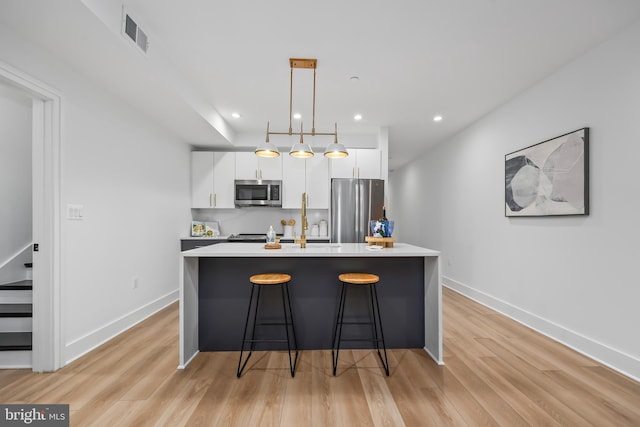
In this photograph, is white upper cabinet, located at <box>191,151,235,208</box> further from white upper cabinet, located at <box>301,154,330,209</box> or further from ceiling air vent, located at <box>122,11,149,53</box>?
ceiling air vent, located at <box>122,11,149,53</box>

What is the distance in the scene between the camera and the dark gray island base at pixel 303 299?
2533 millimetres

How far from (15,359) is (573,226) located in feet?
15.8

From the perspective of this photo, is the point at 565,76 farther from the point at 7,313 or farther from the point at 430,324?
the point at 7,313

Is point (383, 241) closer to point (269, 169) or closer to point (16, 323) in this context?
point (269, 169)

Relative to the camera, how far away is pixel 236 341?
2.54 m

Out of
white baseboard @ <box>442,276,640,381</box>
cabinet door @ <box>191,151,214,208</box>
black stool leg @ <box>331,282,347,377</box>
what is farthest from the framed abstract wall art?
cabinet door @ <box>191,151,214,208</box>

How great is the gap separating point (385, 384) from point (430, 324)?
74 cm

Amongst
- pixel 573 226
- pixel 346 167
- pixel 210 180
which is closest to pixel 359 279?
pixel 573 226

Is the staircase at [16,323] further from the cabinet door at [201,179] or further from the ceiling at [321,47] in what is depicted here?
the cabinet door at [201,179]

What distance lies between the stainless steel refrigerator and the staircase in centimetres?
342

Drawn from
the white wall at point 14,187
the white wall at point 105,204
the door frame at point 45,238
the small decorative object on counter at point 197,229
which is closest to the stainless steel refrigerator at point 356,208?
the small decorative object on counter at point 197,229

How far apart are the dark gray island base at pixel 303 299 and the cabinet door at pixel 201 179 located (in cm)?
246

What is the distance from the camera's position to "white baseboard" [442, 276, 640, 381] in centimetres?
213

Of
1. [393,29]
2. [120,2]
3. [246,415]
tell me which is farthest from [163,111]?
[246,415]
